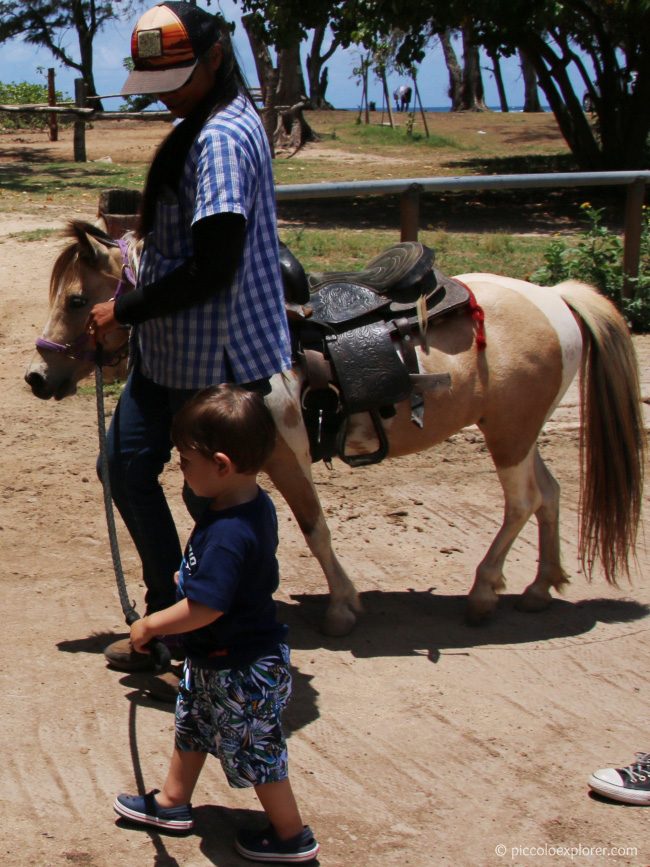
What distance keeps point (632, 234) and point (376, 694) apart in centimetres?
545

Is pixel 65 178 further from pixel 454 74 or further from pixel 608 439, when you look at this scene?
pixel 454 74

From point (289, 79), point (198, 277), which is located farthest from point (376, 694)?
point (289, 79)

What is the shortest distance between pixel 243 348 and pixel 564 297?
175 cm

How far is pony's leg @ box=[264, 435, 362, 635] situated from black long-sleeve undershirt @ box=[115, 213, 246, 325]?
0.90 meters

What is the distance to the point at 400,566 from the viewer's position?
4.75m

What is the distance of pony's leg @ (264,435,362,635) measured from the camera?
384 cm

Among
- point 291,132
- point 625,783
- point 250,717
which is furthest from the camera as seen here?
point 291,132

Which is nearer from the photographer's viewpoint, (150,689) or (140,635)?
(140,635)

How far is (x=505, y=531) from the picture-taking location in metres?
4.30

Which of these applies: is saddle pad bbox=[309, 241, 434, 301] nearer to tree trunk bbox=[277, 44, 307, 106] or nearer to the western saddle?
the western saddle

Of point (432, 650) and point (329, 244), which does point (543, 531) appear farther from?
point (329, 244)

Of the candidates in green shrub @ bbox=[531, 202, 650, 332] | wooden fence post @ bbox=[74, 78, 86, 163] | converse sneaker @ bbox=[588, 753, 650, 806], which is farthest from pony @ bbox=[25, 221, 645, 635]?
wooden fence post @ bbox=[74, 78, 86, 163]

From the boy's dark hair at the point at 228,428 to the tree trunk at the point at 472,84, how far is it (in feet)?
130

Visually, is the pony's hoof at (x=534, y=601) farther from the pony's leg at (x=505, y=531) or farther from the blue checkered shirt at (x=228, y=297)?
the blue checkered shirt at (x=228, y=297)
